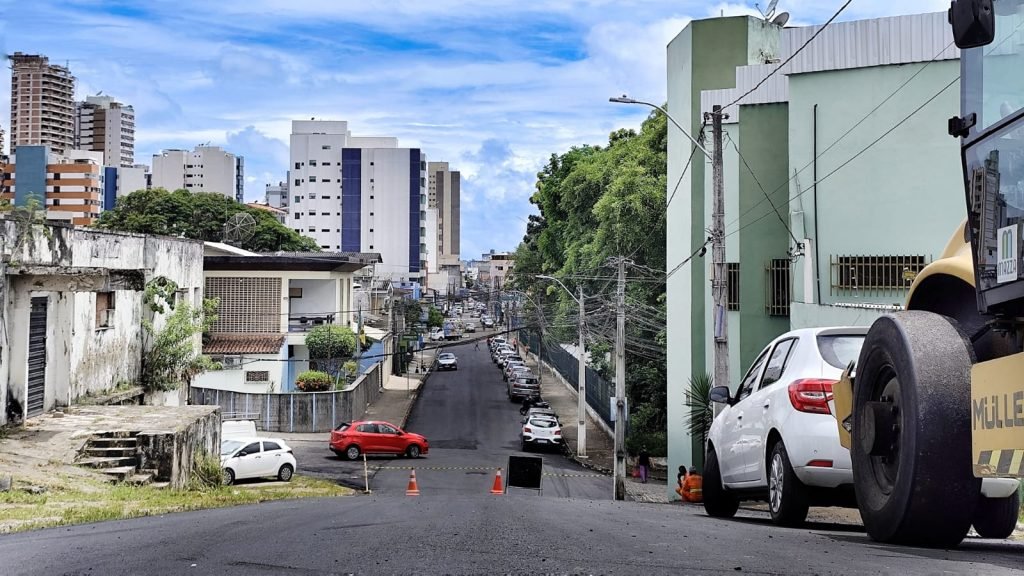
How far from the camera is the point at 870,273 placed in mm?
20266

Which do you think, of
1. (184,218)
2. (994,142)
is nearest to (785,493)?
(994,142)

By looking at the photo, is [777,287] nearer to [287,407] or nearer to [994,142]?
[994,142]

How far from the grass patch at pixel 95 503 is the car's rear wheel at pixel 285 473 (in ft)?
32.7

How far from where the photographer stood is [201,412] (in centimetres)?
2025

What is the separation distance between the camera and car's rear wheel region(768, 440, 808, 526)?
25.5 feet

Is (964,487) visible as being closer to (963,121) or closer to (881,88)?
(963,121)

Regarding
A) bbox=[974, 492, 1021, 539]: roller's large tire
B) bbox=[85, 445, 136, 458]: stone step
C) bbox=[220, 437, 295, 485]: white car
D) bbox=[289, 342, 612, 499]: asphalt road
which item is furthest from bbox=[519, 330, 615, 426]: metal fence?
bbox=[974, 492, 1021, 539]: roller's large tire

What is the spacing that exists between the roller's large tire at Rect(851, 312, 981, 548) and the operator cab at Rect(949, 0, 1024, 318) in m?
0.43

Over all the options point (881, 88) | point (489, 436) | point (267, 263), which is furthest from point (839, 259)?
point (267, 263)

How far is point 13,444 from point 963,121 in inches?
612

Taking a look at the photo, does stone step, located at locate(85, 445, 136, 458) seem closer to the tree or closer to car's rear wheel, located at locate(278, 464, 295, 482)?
car's rear wheel, located at locate(278, 464, 295, 482)

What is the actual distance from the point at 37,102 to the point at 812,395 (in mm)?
209052

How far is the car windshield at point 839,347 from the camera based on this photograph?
25.7 ft

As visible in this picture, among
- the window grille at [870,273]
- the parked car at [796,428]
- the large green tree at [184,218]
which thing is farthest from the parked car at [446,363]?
the parked car at [796,428]
